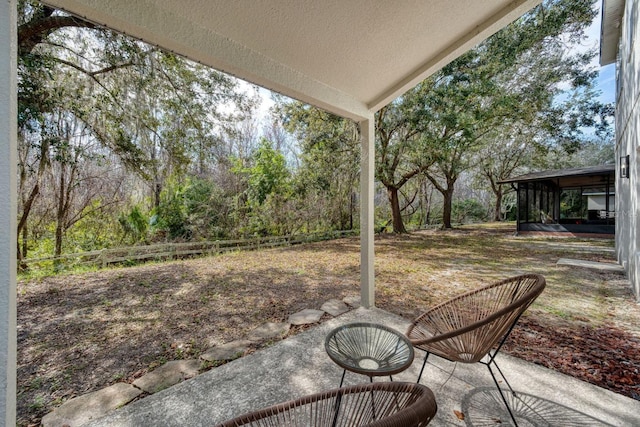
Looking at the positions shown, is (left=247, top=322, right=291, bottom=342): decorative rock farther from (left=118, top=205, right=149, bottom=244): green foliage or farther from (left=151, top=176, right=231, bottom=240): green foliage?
(left=118, top=205, right=149, bottom=244): green foliage

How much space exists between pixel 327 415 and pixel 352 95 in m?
2.56

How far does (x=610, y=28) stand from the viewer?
469cm

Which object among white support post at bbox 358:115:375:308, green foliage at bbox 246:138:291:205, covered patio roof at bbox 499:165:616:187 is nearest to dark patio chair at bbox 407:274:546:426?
white support post at bbox 358:115:375:308

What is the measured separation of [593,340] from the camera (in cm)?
246

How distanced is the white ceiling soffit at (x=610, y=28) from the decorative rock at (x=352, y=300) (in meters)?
6.23

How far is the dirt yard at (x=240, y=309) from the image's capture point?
2074mm

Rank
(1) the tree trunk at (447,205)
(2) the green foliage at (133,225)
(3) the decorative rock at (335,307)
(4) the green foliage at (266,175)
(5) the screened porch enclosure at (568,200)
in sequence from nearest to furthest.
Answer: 1. (3) the decorative rock at (335,307)
2. (2) the green foliage at (133,225)
3. (4) the green foliage at (266,175)
4. (5) the screened porch enclosure at (568,200)
5. (1) the tree trunk at (447,205)

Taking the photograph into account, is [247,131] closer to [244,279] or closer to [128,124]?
[128,124]

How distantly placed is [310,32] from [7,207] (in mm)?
1805

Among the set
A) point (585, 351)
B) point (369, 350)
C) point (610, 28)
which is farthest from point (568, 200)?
point (369, 350)

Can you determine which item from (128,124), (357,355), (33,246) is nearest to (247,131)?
(128,124)

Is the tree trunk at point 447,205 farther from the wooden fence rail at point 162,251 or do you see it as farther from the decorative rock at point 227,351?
the decorative rock at point 227,351

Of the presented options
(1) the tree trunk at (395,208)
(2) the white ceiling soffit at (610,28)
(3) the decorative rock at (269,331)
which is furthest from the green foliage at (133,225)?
(2) the white ceiling soffit at (610,28)

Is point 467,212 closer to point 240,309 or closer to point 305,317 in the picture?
point 305,317
